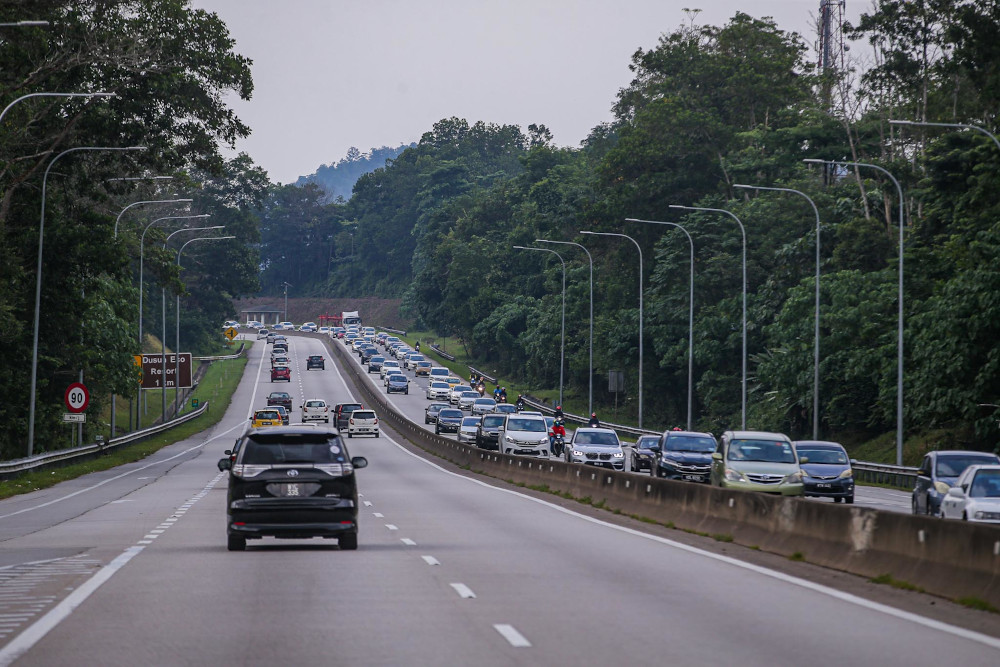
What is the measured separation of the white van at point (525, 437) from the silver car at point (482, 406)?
110ft

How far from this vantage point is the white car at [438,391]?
109 m

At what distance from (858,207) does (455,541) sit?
5361 cm

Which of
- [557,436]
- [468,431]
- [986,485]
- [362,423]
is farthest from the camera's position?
[362,423]

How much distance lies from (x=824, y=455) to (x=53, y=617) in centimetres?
2484

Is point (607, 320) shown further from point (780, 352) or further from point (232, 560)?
point (232, 560)

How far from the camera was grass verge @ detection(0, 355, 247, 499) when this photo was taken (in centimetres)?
4253

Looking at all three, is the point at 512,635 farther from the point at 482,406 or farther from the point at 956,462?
the point at 482,406

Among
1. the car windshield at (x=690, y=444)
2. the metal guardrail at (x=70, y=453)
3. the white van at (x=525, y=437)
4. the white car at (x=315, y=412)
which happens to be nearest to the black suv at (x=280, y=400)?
the metal guardrail at (x=70, y=453)

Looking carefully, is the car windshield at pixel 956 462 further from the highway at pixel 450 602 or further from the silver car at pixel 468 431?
the silver car at pixel 468 431

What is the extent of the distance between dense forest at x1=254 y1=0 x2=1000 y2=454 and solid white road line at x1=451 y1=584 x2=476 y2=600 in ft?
103

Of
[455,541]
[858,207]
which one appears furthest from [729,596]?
[858,207]

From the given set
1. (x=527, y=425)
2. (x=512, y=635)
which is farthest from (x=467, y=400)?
(x=512, y=635)

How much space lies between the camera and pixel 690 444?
128 ft

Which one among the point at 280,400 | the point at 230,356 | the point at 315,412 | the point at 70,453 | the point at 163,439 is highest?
the point at 230,356
